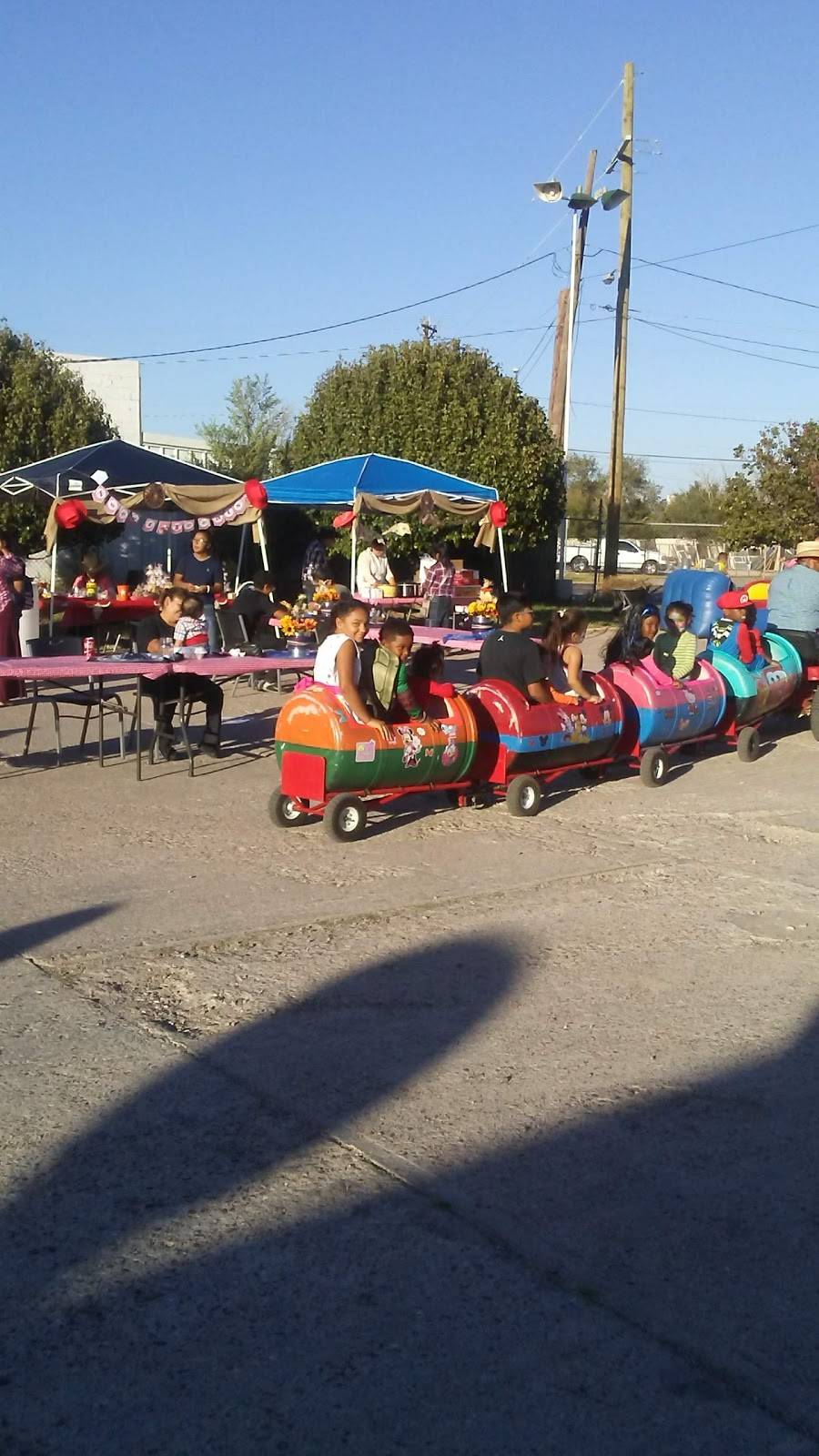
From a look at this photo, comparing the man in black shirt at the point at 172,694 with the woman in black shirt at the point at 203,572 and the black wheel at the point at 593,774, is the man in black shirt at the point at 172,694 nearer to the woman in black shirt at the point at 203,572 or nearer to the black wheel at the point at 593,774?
the black wheel at the point at 593,774

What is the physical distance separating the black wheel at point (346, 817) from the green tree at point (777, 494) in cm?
2496

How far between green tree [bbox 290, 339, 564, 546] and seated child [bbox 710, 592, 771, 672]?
1537 centimetres

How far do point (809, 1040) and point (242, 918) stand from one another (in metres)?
2.74

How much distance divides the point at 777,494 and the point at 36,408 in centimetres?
1648

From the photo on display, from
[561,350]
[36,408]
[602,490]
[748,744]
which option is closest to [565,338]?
[561,350]

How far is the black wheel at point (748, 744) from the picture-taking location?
11703 millimetres

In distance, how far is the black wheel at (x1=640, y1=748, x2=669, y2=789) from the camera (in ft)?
34.2

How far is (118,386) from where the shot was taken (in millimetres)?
41719

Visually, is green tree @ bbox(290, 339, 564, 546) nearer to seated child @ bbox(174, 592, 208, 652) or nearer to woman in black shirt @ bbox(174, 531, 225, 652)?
woman in black shirt @ bbox(174, 531, 225, 652)

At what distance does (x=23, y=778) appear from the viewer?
34.1 ft

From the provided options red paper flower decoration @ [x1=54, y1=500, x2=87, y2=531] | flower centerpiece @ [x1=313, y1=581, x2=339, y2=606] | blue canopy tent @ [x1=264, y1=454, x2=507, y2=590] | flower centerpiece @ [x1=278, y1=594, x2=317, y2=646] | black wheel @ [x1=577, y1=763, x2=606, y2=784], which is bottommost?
black wheel @ [x1=577, y1=763, x2=606, y2=784]

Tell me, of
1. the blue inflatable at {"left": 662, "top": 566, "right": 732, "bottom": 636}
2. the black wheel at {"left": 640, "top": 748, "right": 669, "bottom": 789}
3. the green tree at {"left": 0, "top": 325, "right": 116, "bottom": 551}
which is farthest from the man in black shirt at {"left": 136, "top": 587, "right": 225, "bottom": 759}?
the green tree at {"left": 0, "top": 325, "right": 116, "bottom": 551}

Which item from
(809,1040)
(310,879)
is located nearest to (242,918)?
(310,879)

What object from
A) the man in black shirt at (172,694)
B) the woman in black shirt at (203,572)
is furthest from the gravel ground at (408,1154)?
the woman in black shirt at (203,572)
